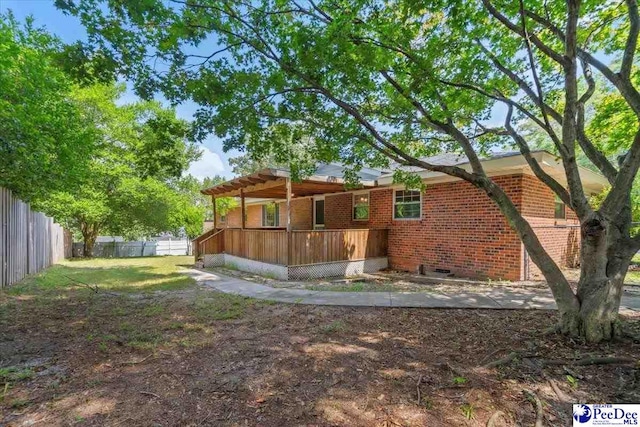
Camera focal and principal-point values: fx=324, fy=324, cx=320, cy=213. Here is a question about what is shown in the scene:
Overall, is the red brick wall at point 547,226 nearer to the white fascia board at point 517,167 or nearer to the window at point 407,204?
the white fascia board at point 517,167

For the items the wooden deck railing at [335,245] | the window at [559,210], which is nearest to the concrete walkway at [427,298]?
the wooden deck railing at [335,245]

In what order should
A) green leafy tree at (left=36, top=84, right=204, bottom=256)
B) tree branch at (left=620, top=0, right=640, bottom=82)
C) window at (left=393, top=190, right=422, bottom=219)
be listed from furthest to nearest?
green leafy tree at (left=36, top=84, right=204, bottom=256) < window at (left=393, top=190, right=422, bottom=219) < tree branch at (left=620, top=0, right=640, bottom=82)

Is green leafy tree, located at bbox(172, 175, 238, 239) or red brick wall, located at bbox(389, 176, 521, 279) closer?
red brick wall, located at bbox(389, 176, 521, 279)

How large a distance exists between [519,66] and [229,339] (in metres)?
6.69

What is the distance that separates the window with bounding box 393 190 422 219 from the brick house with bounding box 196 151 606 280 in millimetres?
32

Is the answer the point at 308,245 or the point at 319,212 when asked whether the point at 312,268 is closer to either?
the point at 308,245

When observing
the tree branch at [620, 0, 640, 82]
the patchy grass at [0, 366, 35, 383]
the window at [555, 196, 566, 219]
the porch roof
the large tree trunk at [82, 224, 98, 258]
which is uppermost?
the tree branch at [620, 0, 640, 82]

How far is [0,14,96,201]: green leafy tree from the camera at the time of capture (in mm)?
6111

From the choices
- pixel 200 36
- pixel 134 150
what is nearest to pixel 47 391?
pixel 200 36

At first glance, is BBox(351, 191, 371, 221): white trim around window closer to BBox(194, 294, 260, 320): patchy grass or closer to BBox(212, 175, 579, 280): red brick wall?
BBox(212, 175, 579, 280): red brick wall

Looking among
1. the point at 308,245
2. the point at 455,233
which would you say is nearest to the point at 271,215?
the point at 308,245

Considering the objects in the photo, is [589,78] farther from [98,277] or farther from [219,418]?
[98,277]

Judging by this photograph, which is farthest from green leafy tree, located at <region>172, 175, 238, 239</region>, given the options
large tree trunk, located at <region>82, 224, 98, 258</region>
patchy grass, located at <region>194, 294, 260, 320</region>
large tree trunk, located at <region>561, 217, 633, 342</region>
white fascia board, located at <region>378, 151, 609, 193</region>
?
large tree trunk, located at <region>561, 217, 633, 342</region>

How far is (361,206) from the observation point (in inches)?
468
